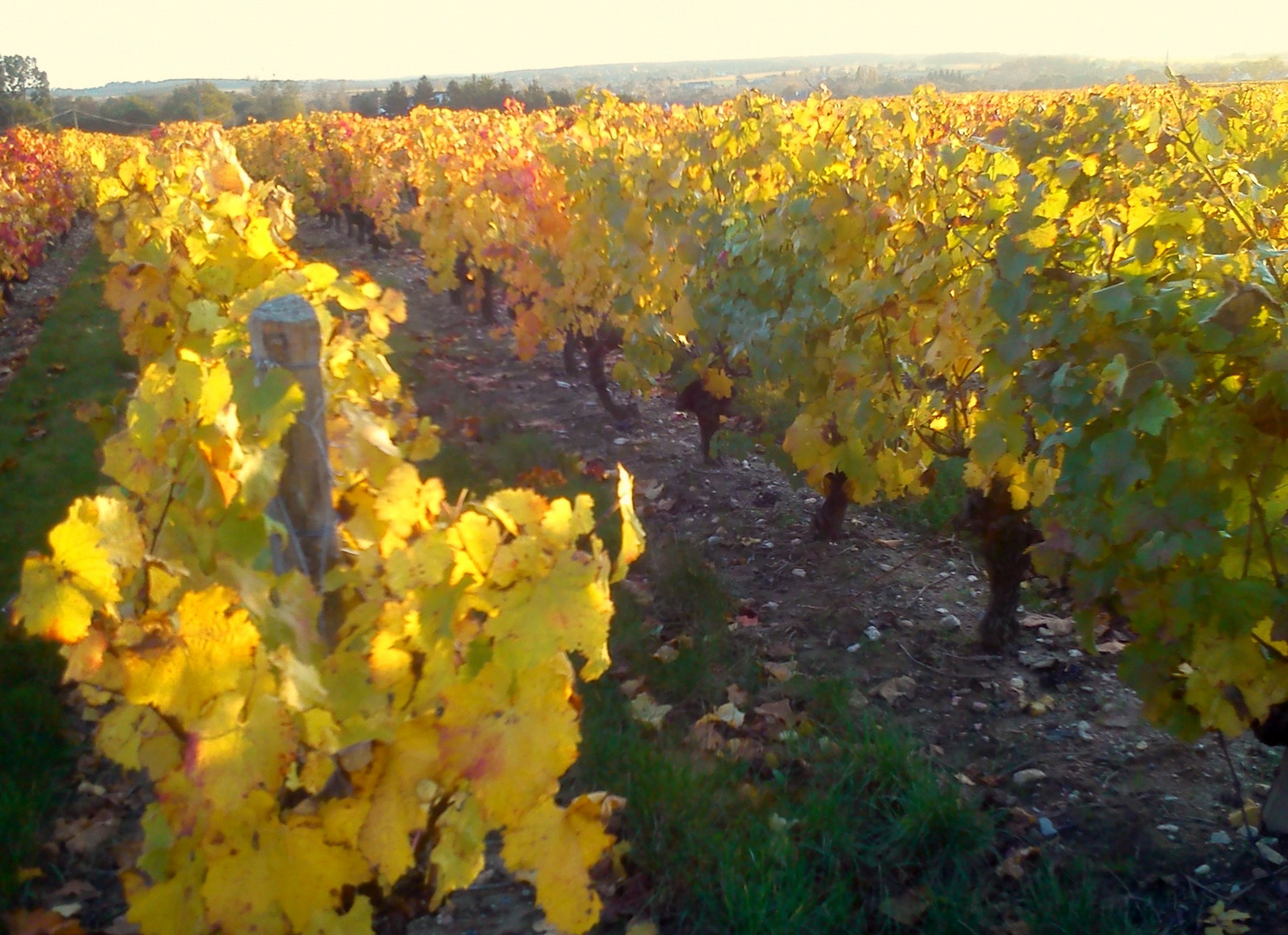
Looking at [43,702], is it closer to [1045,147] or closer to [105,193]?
[105,193]

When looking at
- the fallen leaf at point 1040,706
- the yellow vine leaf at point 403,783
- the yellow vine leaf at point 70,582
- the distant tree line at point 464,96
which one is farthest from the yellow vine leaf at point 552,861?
the distant tree line at point 464,96

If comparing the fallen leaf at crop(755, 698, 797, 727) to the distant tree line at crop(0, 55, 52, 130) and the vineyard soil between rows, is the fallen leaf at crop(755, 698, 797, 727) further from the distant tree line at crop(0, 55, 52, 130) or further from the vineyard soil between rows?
the distant tree line at crop(0, 55, 52, 130)

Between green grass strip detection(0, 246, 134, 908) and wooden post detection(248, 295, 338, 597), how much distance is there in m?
1.56

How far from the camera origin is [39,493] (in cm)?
499

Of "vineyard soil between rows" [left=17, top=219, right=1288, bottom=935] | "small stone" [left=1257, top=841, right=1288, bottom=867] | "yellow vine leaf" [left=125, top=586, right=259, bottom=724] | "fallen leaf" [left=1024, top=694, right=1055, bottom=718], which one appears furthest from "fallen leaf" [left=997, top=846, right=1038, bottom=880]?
"yellow vine leaf" [left=125, top=586, right=259, bottom=724]

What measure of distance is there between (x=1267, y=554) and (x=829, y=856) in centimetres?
131

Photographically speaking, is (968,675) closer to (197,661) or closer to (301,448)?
(301,448)

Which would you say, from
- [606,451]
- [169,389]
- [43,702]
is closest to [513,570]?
[169,389]

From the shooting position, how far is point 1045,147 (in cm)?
583

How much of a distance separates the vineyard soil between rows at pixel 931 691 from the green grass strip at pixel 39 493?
0.38ft

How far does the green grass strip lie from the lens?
276 centimetres

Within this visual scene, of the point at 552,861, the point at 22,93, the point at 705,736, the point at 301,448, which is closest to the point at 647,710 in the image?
the point at 705,736

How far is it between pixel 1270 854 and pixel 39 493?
556 centimetres

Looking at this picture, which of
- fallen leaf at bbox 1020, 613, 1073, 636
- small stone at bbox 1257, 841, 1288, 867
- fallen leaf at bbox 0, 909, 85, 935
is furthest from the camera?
fallen leaf at bbox 1020, 613, 1073, 636
